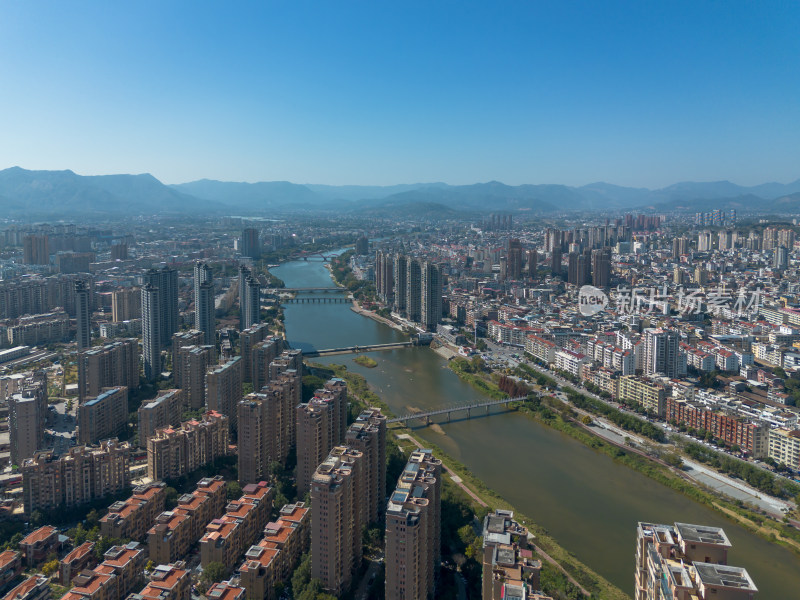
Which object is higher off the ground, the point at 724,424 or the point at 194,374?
the point at 194,374

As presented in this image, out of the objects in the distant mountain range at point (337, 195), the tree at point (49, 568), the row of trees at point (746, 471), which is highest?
the distant mountain range at point (337, 195)

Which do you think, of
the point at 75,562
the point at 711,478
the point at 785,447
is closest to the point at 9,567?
the point at 75,562

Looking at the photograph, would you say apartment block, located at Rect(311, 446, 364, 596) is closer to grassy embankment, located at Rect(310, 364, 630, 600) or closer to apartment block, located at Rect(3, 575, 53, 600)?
grassy embankment, located at Rect(310, 364, 630, 600)

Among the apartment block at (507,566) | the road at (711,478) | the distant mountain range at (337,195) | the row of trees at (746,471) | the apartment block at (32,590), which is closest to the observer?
the apartment block at (507,566)

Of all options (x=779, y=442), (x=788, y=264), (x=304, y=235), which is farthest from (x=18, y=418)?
(x=304, y=235)

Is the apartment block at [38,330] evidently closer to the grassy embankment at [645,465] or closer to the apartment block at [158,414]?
the apartment block at [158,414]

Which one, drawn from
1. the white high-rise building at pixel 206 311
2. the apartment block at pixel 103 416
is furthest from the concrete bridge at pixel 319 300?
the apartment block at pixel 103 416

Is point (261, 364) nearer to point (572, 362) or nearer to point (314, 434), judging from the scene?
point (314, 434)

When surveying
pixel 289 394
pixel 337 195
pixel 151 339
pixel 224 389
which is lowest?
pixel 224 389

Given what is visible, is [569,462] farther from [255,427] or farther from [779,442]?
[255,427]
